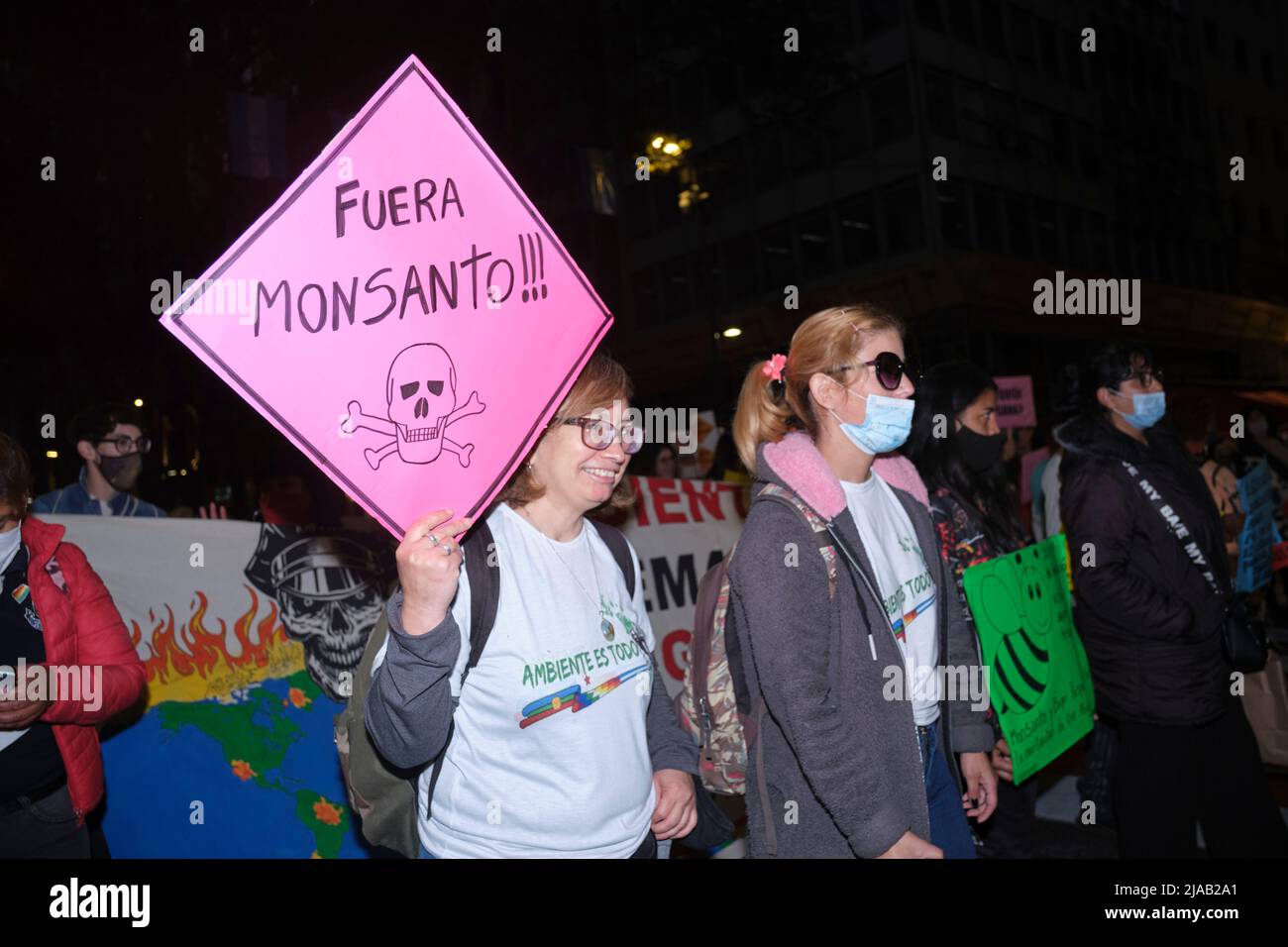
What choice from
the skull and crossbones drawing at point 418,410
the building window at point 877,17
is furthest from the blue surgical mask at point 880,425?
the building window at point 877,17

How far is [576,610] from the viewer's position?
7.23 feet

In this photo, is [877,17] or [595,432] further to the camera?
[877,17]

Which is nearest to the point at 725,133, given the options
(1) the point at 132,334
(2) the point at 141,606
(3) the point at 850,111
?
(3) the point at 850,111

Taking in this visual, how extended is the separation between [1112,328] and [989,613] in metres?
26.5

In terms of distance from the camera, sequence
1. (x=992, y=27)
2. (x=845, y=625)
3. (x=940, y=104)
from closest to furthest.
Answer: (x=845, y=625) → (x=940, y=104) → (x=992, y=27)

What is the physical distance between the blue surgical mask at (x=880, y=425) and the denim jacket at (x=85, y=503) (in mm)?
3138

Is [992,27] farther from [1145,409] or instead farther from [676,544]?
[1145,409]

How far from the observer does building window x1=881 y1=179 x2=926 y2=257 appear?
77.3 feet

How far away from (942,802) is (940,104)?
23.9 metres

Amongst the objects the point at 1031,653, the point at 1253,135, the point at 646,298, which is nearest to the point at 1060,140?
the point at 1253,135

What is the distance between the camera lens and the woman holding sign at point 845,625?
2.22 meters

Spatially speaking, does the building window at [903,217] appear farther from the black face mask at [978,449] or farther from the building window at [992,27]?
the black face mask at [978,449]

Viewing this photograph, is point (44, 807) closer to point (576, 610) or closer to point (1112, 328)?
point (576, 610)

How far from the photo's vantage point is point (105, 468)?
433cm
